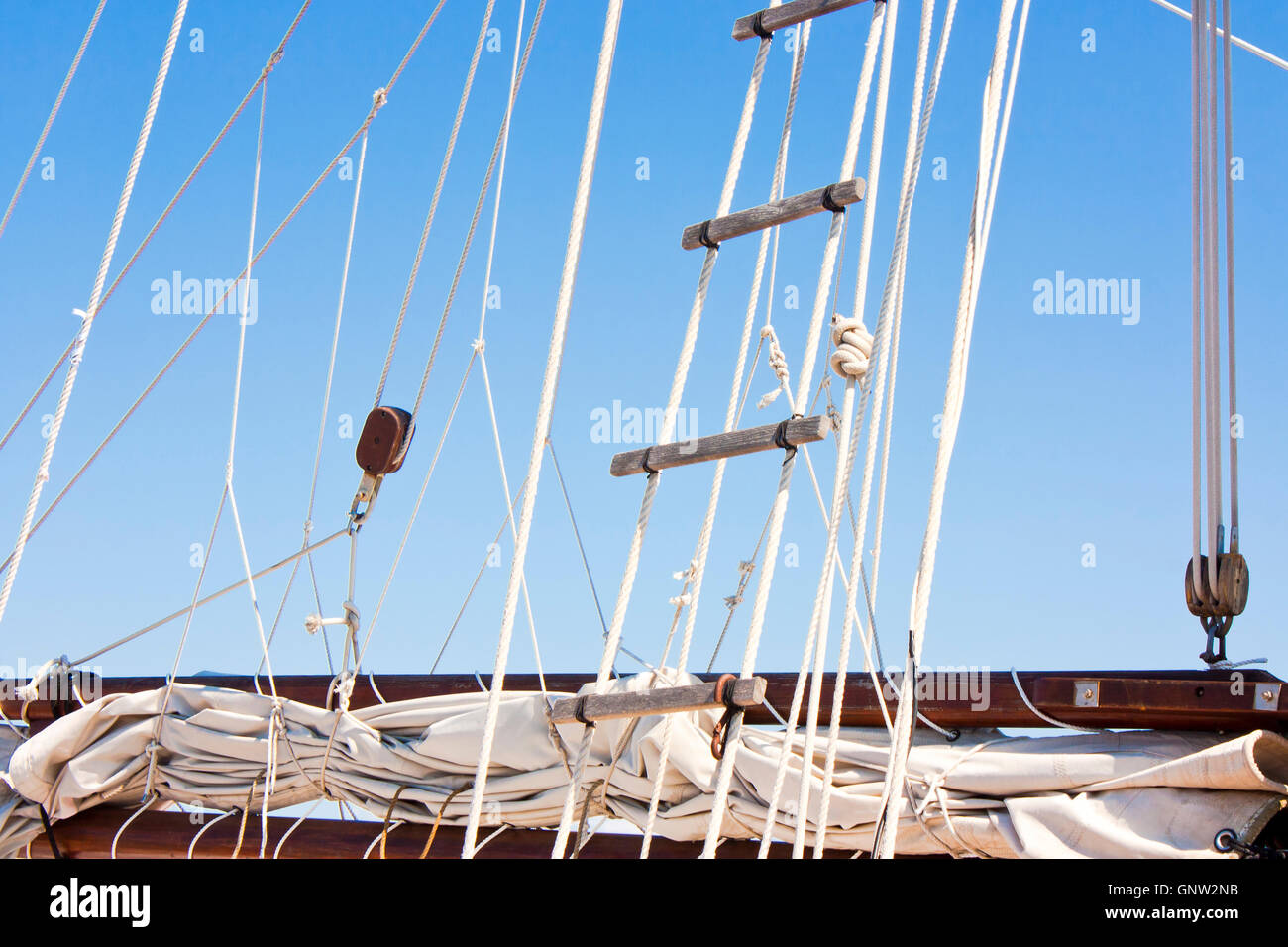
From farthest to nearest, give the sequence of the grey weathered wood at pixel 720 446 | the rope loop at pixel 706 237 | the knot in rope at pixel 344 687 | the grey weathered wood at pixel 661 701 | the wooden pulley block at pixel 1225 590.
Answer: the knot in rope at pixel 344 687 < the wooden pulley block at pixel 1225 590 < the rope loop at pixel 706 237 < the grey weathered wood at pixel 720 446 < the grey weathered wood at pixel 661 701

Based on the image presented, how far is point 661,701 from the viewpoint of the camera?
9.43 ft

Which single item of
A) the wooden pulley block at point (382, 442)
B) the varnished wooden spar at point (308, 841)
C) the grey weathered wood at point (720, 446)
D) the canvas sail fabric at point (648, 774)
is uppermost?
the wooden pulley block at point (382, 442)

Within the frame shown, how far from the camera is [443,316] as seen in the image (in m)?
5.64

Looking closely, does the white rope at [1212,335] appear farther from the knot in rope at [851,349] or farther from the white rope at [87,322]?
the white rope at [87,322]

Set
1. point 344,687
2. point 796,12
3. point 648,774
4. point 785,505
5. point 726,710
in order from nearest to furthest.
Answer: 1. point 726,710
2. point 785,505
3. point 796,12
4. point 648,774
5. point 344,687

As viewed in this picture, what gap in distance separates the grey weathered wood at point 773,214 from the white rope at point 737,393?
226mm

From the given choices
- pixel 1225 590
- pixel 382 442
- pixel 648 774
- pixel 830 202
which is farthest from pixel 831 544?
pixel 382 442

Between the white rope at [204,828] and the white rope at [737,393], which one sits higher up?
the white rope at [737,393]

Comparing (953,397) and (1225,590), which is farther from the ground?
(953,397)

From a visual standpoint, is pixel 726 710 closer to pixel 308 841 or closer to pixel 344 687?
pixel 344 687

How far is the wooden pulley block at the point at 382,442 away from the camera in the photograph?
534 cm

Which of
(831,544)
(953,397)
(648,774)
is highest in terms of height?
(953,397)

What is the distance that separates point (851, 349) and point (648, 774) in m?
1.52

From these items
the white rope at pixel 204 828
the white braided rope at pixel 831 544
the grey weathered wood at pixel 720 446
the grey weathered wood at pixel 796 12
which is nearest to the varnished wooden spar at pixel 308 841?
the white rope at pixel 204 828
